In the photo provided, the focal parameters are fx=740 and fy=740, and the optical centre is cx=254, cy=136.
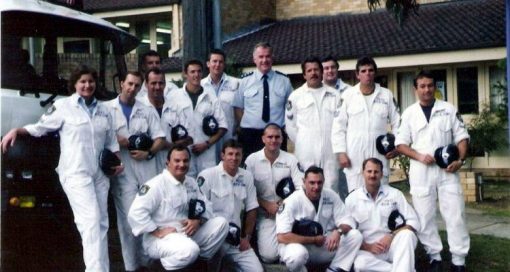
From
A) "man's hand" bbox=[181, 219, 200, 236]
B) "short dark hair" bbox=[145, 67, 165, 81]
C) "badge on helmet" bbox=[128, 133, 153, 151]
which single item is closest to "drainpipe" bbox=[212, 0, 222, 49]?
"short dark hair" bbox=[145, 67, 165, 81]

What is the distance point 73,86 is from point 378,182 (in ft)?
9.57

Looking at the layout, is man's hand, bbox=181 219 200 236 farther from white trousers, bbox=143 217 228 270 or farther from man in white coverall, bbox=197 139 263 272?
man in white coverall, bbox=197 139 263 272

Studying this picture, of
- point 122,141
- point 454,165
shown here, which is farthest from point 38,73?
point 454,165

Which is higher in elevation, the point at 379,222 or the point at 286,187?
the point at 286,187

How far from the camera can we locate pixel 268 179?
7578 mm

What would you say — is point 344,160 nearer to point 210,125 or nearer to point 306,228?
point 306,228

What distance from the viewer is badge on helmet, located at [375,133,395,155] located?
730cm

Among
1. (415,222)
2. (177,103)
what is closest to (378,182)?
(415,222)

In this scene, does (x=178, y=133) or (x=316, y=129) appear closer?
(x=178, y=133)

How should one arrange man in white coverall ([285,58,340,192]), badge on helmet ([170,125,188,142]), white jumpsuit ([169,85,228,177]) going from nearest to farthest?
badge on helmet ([170,125,188,142]) → white jumpsuit ([169,85,228,177]) → man in white coverall ([285,58,340,192])

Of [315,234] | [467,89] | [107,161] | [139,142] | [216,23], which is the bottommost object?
[315,234]

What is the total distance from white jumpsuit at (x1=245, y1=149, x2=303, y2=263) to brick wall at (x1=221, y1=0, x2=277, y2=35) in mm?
12831

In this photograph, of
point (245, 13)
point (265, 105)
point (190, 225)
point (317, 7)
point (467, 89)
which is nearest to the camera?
point (190, 225)

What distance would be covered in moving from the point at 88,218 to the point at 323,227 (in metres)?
2.30
